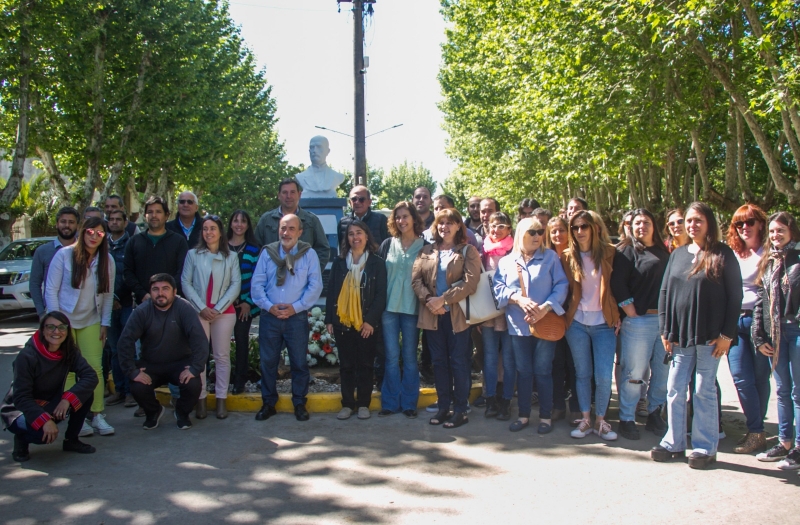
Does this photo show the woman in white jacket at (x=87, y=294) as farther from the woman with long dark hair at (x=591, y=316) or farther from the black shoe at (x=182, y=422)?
the woman with long dark hair at (x=591, y=316)

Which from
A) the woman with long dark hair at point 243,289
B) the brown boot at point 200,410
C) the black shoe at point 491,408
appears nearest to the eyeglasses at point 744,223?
the black shoe at point 491,408

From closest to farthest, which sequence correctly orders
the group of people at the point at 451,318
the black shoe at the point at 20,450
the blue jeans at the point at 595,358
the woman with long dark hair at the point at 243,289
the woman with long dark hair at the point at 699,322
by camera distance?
the woman with long dark hair at the point at 699,322 < the group of people at the point at 451,318 < the black shoe at the point at 20,450 < the blue jeans at the point at 595,358 < the woman with long dark hair at the point at 243,289

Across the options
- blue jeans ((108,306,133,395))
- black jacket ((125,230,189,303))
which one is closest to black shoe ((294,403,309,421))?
black jacket ((125,230,189,303))

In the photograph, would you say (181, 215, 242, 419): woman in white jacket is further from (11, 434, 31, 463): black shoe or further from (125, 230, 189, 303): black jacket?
(11, 434, 31, 463): black shoe

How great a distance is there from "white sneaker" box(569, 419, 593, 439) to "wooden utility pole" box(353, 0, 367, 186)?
29.1ft

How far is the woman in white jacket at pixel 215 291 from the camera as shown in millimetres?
6195

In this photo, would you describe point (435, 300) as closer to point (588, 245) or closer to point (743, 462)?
point (588, 245)

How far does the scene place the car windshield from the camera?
47.2ft

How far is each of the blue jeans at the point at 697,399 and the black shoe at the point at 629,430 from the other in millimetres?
540

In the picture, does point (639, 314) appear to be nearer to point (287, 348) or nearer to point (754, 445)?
point (754, 445)

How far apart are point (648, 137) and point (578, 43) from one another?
2848 millimetres

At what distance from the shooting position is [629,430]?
5488mm

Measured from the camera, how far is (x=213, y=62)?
22484 mm

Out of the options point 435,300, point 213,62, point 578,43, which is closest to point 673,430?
point 435,300
